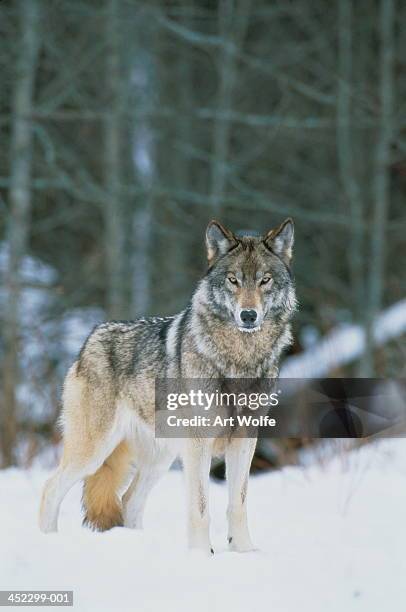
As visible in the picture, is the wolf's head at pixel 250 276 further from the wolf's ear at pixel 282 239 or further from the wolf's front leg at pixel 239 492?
the wolf's front leg at pixel 239 492

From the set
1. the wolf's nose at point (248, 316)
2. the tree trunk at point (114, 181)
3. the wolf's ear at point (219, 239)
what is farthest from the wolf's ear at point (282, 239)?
the tree trunk at point (114, 181)

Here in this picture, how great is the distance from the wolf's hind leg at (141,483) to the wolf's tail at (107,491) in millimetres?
80

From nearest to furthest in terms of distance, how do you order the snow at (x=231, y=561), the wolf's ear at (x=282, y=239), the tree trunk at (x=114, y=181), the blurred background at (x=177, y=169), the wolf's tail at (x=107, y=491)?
1. the snow at (x=231, y=561)
2. the wolf's ear at (x=282, y=239)
3. the wolf's tail at (x=107, y=491)
4. the blurred background at (x=177, y=169)
5. the tree trunk at (x=114, y=181)

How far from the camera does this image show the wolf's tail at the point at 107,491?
4805 millimetres

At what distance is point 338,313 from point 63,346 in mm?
4177

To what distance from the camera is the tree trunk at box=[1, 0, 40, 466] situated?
8.89m

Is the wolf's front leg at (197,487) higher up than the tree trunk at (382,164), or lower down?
lower down

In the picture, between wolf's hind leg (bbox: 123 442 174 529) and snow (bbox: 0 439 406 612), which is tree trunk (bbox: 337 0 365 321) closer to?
snow (bbox: 0 439 406 612)

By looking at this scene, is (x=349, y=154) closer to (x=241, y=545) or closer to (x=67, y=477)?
(x=67, y=477)

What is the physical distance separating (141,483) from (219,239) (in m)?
1.37

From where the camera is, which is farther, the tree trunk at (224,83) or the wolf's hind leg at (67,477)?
the tree trunk at (224,83)

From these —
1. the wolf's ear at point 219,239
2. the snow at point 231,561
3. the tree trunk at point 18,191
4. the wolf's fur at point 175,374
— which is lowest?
the snow at point 231,561

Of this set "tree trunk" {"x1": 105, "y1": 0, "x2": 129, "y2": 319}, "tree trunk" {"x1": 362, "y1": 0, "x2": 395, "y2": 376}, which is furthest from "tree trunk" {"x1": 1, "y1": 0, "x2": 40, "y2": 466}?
"tree trunk" {"x1": 362, "y1": 0, "x2": 395, "y2": 376}

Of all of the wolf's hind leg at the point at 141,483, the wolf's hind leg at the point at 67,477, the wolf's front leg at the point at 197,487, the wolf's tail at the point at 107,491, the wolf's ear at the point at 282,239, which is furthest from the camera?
the wolf's hind leg at the point at 141,483
